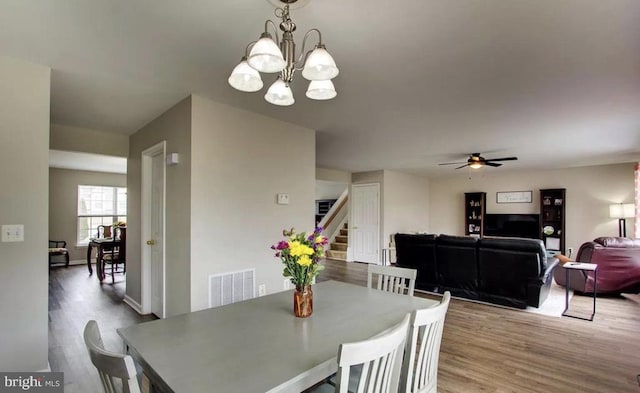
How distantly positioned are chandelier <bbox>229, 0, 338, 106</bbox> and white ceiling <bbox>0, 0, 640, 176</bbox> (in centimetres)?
27

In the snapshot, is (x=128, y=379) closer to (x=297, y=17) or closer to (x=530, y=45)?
(x=297, y=17)

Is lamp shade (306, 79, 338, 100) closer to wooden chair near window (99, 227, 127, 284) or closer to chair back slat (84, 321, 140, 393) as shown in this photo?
chair back slat (84, 321, 140, 393)

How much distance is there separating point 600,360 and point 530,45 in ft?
9.14

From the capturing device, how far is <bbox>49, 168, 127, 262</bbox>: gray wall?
717cm

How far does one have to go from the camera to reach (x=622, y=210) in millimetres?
6328

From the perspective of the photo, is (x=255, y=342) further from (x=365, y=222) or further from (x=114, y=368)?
(x=365, y=222)

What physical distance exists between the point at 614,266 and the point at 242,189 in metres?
5.44

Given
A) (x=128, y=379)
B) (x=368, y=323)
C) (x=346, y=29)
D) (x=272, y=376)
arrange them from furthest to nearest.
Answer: (x=346, y=29), (x=368, y=323), (x=272, y=376), (x=128, y=379)

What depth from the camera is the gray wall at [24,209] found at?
2.21 metres

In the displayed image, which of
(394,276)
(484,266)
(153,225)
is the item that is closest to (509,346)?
(484,266)

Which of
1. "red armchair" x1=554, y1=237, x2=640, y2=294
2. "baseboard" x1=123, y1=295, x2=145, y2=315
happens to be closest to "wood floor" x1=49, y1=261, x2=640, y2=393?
"baseboard" x1=123, y1=295, x2=145, y2=315

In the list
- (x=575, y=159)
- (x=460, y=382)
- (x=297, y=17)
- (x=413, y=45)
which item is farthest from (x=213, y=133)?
(x=575, y=159)

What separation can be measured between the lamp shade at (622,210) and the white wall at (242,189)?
21.8 ft

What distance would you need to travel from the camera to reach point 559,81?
2617 millimetres
